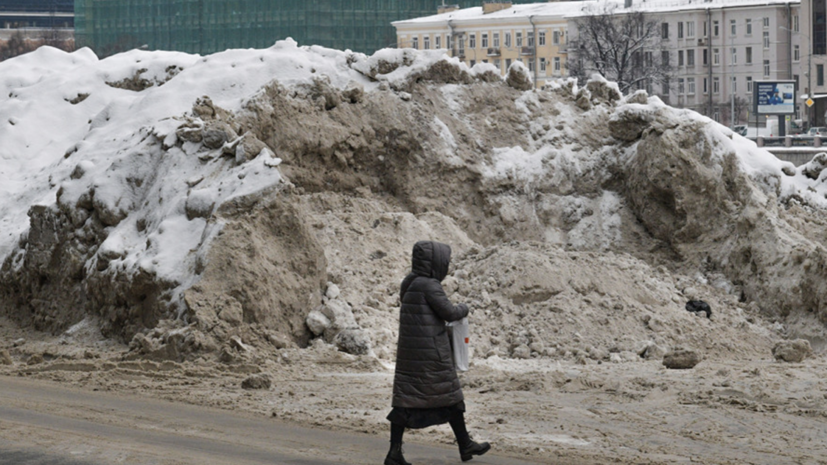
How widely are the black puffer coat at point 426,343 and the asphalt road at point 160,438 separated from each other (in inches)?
20.7

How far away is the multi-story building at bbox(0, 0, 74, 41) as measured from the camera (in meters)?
148

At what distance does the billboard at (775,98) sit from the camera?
188ft

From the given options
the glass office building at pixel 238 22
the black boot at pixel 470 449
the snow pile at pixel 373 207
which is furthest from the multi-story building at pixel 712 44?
the black boot at pixel 470 449

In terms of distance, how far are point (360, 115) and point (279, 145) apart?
4.40 ft

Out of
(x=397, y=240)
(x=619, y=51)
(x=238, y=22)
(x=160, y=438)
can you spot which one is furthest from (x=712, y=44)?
(x=160, y=438)

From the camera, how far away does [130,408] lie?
34.0 feet

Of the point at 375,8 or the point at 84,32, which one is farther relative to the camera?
the point at 84,32

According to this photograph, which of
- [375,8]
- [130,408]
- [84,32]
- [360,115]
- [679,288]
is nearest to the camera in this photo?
[130,408]

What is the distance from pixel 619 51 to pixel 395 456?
194 feet

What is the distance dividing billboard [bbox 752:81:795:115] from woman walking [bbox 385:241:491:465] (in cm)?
5207

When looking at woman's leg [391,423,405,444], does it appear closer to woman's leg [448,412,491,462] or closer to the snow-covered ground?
woman's leg [448,412,491,462]

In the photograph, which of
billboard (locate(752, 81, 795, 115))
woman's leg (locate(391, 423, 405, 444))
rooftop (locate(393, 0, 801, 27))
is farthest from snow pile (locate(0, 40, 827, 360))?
rooftop (locate(393, 0, 801, 27))

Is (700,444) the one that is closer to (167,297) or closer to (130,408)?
(130,408)

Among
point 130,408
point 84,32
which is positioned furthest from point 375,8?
point 130,408
